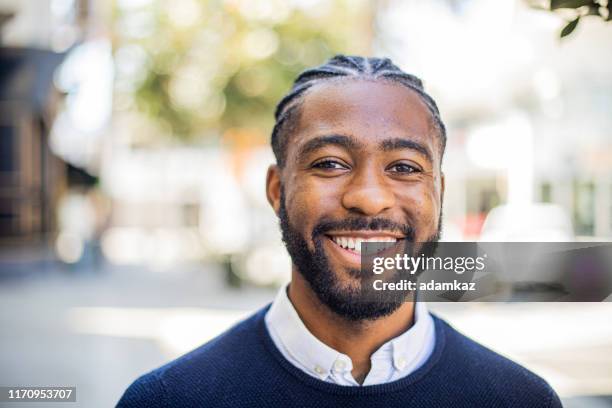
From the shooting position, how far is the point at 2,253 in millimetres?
15562

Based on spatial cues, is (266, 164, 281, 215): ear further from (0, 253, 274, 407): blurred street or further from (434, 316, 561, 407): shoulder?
(0, 253, 274, 407): blurred street

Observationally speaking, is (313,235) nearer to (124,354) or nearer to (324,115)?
(324,115)

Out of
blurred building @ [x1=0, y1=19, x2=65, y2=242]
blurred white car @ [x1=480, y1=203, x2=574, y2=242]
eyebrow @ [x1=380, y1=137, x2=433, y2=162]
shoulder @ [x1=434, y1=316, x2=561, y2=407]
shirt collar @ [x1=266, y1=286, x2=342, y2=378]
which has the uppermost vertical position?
blurred building @ [x1=0, y1=19, x2=65, y2=242]

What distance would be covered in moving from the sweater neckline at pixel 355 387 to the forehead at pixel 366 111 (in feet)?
1.76

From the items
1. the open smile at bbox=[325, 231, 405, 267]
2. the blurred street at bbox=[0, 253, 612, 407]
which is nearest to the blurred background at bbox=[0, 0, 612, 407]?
the blurred street at bbox=[0, 253, 612, 407]

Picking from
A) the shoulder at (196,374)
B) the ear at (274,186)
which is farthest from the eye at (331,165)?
the shoulder at (196,374)

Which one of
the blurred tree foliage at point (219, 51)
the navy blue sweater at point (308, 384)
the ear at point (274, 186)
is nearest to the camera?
the navy blue sweater at point (308, 384)

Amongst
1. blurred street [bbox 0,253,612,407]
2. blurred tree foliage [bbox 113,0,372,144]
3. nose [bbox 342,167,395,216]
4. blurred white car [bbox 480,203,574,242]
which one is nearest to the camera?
nose [bbox 342,167,395,216]

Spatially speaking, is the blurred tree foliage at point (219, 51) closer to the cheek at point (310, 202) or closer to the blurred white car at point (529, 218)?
the blurred white car at point (529, 218)

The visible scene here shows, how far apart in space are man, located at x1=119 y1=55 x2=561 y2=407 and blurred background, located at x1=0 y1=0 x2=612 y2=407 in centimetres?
66

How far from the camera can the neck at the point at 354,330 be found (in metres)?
1.71

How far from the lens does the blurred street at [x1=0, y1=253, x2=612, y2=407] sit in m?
4.67

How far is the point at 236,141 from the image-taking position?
602 inches

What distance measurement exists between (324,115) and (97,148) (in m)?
24.6
